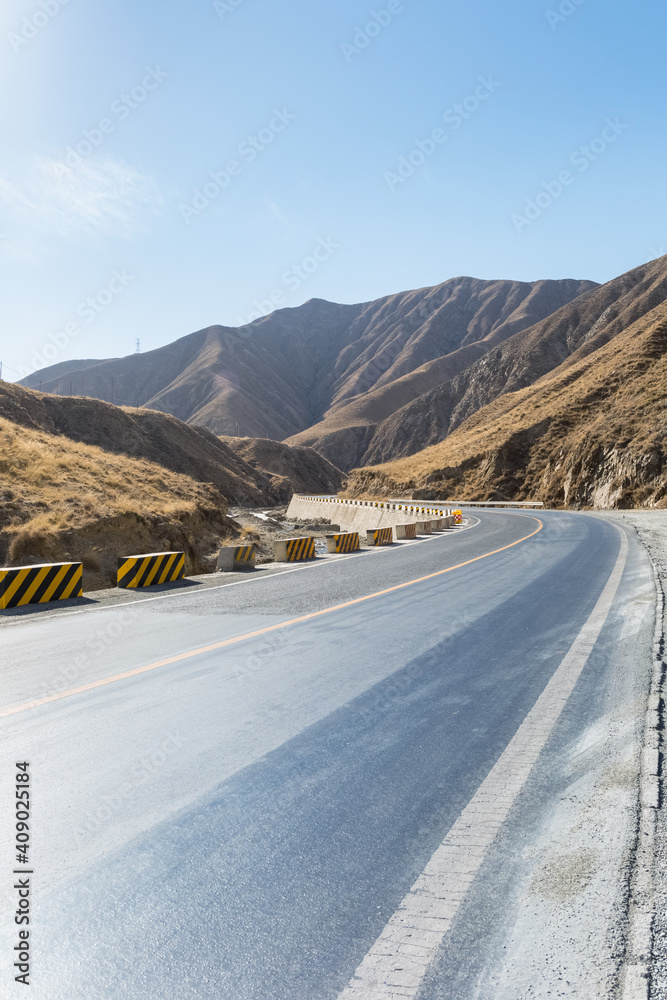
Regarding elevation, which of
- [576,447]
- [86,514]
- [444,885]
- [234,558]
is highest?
[576,447]

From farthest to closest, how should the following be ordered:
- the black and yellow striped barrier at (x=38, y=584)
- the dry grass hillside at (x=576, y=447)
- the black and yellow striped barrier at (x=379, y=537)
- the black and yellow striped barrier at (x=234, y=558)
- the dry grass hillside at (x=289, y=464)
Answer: the dry grass hillside at (x=289, y=464), the dry grass hillside at (x=576, y=447), the black and yellow striped barrier at (x=379, y=537), the black and yellow striped barrier at (x=234, y=558), the black and yellow striped barrier at (x=38, y=584)

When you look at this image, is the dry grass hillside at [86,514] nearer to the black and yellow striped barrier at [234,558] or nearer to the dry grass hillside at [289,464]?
the black and yellow striped barrier at [234,558]

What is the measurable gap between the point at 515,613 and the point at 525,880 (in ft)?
20.1

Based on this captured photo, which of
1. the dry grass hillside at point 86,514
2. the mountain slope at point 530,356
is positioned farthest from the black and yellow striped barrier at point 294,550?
the mountain slope at point 530,356

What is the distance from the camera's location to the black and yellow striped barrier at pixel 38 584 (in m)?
10.5

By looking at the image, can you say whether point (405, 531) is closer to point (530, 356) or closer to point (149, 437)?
point (149, 437)

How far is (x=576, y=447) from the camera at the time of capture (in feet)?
184

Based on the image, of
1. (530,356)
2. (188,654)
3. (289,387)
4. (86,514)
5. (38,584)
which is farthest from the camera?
(289,387)

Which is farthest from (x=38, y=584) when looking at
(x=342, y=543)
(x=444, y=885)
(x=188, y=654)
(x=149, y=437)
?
(x=149, y=437)

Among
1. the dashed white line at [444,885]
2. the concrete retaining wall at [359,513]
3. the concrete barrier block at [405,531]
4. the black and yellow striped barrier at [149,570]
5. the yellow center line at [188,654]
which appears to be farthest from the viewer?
the concrete retaining wall at [359,513]

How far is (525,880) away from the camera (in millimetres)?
2832

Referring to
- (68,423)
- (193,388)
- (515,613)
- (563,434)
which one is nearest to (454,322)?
(193,388)

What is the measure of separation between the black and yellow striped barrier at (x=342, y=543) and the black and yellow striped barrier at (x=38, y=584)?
9253mm

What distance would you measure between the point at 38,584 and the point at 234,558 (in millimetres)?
5031
